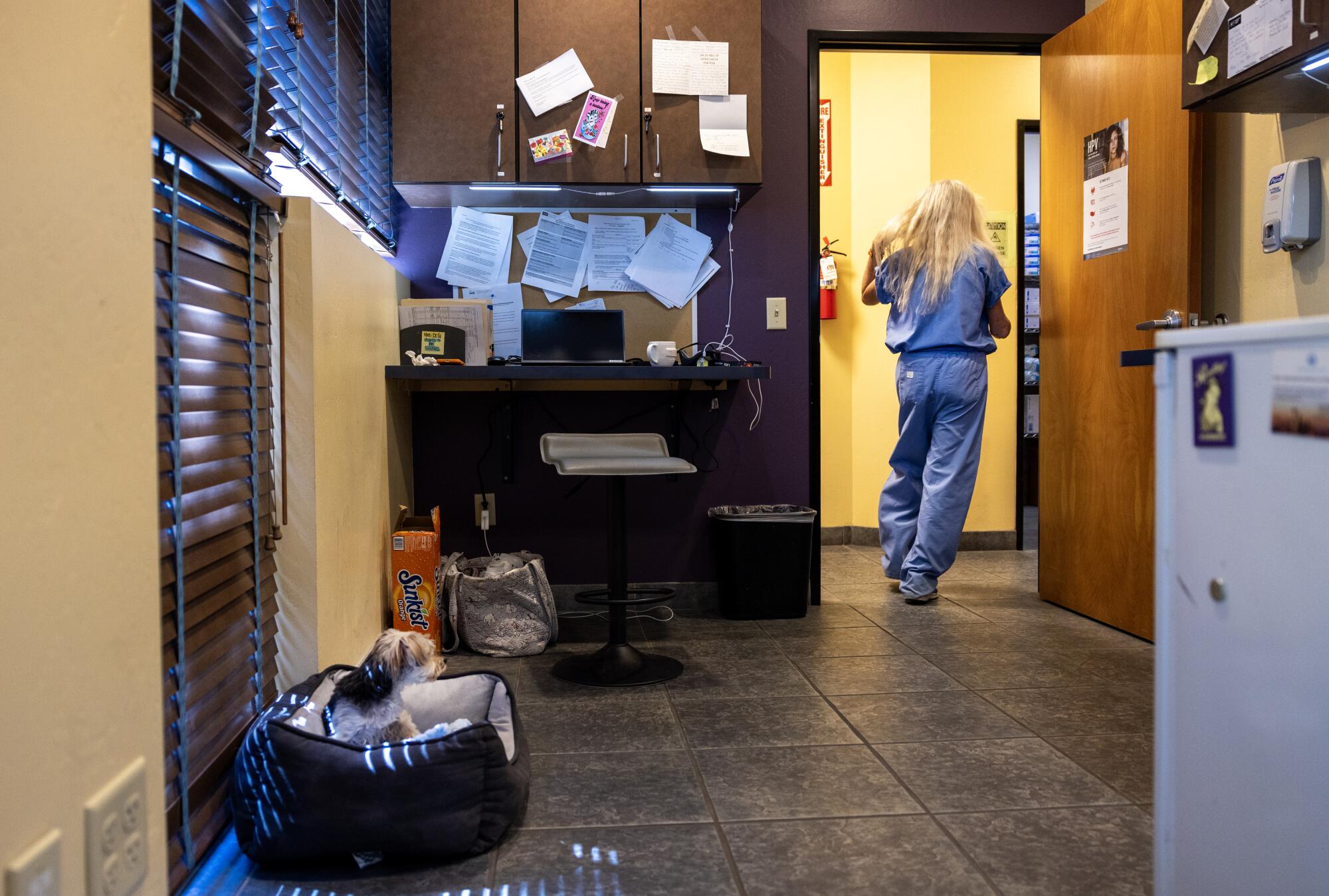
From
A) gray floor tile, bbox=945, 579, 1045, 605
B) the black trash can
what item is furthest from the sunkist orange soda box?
gray floor tile, bbox=945, 579, 1045, 605

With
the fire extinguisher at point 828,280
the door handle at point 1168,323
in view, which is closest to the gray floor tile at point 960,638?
the door handle at point 1168,323

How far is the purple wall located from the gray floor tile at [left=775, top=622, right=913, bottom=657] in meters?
0.56

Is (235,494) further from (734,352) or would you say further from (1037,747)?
(734,352)

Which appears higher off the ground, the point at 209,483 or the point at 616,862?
the point at 209,483

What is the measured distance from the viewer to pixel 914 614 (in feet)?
10.7

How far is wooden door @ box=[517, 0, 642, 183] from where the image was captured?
3010mm

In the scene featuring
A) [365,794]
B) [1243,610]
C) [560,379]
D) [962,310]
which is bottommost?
[365,794]

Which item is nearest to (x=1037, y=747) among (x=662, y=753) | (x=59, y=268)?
(x=662, y=753)

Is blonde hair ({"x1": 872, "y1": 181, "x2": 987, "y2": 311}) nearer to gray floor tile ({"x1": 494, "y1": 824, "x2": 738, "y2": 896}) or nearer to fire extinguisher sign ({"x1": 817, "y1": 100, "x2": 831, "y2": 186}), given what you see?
fire extinguisher sign ({"x1": 817, "y1": 100, "x2": 831, "y2": 186})

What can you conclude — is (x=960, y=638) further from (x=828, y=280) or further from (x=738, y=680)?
(x=828, y=280)

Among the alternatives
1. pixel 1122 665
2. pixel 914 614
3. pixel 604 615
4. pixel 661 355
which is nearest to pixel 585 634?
pixel 604 615

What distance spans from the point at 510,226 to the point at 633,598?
1506mm

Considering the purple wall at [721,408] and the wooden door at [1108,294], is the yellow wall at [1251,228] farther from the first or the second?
the purple wall at [721,408]

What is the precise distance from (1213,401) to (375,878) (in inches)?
52.2
